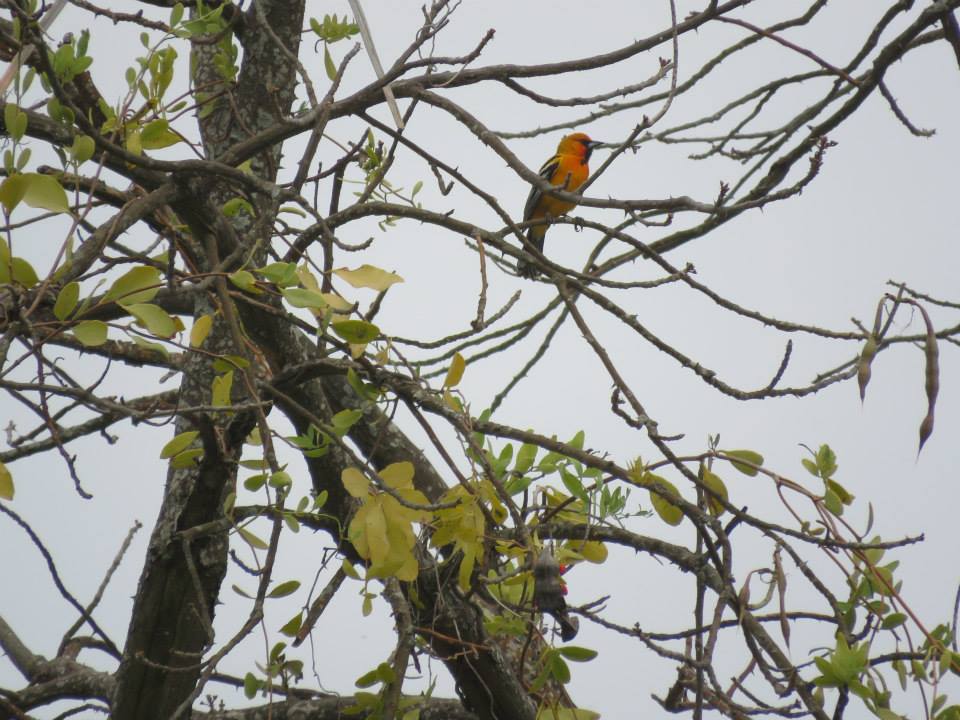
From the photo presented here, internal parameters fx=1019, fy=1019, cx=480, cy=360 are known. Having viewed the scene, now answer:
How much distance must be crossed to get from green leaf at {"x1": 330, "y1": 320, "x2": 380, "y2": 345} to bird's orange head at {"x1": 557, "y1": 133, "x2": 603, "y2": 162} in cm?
479

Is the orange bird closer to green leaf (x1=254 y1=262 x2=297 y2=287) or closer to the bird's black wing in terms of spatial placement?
the bird's black wing

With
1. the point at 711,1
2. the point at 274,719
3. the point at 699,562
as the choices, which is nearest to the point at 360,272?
the point at 699,562

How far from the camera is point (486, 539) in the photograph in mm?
1524

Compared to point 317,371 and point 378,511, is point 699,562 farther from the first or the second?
point 317,371

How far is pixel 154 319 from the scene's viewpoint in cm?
123

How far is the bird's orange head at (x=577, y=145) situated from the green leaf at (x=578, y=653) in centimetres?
465

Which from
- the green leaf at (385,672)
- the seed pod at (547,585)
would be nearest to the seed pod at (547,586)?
the seed pod at (547,585)

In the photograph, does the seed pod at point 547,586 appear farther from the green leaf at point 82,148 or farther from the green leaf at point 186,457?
the green leaf at point 82,148

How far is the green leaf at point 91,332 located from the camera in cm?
119

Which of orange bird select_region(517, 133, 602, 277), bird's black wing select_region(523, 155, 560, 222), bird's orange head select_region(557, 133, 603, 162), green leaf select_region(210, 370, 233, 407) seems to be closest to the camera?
green leaf select_region(210, 370, 233, 407)

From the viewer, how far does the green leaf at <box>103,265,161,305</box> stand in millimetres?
1217

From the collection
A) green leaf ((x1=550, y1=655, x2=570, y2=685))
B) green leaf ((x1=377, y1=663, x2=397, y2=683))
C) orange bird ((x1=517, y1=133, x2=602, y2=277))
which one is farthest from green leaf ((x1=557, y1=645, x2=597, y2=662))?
orange bird ((x1=517, y1=133, x2=602, y2=277))

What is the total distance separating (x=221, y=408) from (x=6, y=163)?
519mm

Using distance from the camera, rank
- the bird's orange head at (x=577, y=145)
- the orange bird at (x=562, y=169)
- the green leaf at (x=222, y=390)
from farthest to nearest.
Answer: the bird's orange head at (x=577, y=145), the orange bird at (x=562, y=169), the green leaf at (x=222, y=390)
